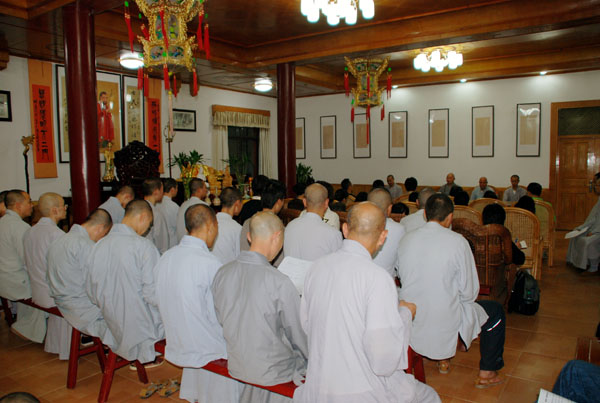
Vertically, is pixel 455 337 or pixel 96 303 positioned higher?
pixel 96 303

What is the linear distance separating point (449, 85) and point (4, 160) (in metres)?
8.87

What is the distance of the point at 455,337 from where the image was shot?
2.64 meters

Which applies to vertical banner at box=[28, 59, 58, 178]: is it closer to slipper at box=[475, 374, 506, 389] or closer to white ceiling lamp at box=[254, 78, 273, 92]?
white ceiling lamp at box=[254, 78, 273, 92]

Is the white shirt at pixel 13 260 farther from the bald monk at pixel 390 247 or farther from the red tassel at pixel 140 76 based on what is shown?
the bald monk at pixel 390 247

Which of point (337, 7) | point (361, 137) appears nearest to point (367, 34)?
point (337, 7)

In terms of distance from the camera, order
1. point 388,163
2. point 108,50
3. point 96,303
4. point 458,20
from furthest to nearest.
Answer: point 388,163
point 108,50
point 458,20
point 96,303

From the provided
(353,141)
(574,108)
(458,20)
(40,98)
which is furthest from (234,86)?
(574,108)

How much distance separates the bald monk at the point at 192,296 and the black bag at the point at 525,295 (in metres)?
3.17

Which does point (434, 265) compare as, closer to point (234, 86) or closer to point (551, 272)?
point (551, 272)

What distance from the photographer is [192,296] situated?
7.47 ft

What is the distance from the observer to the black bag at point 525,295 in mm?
4215

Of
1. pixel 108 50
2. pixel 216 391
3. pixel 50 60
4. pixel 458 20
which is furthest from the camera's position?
pixel 50 60

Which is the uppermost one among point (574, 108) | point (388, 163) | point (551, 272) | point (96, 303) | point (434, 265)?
point (574, 108)

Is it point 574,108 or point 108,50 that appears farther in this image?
point 574,108
